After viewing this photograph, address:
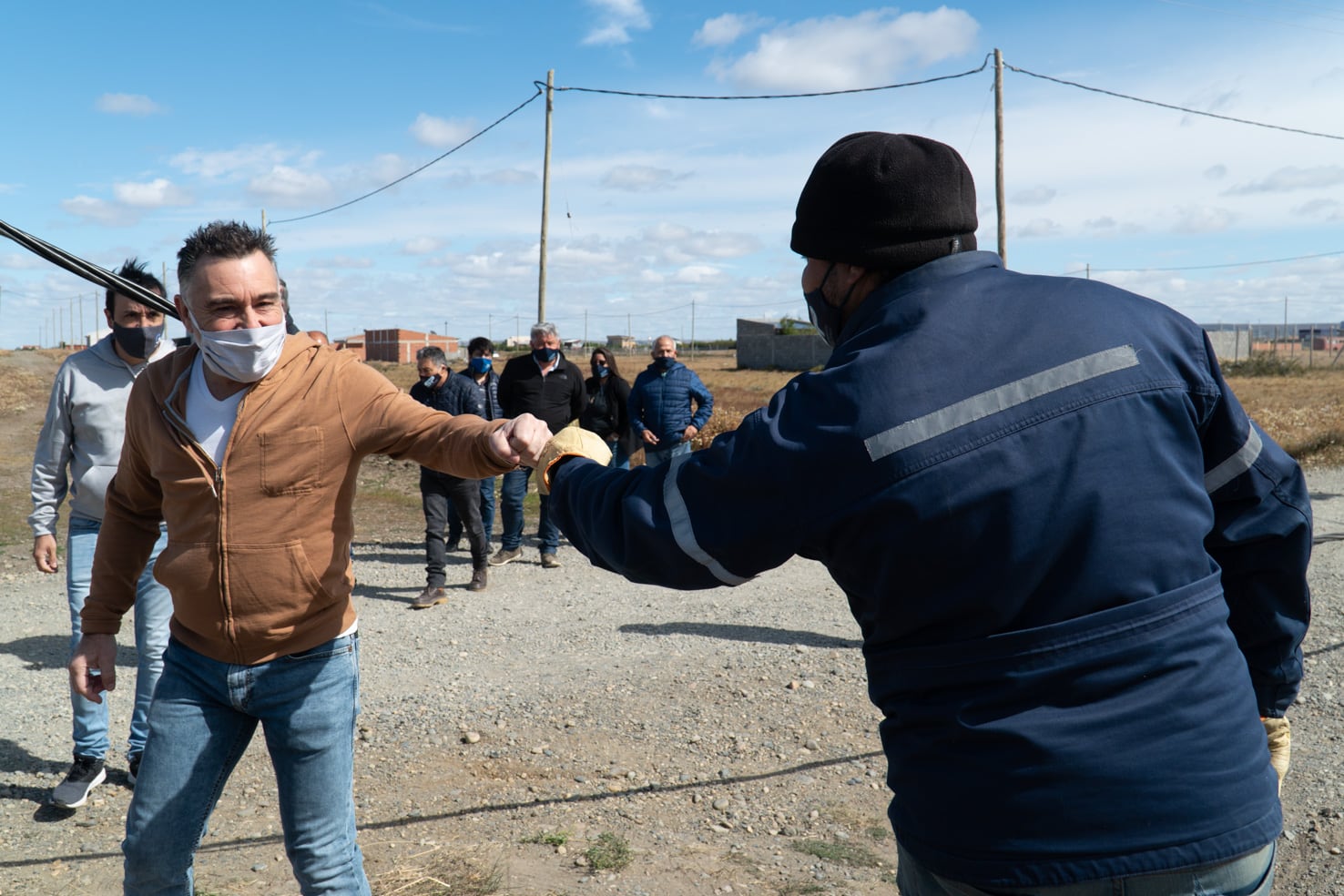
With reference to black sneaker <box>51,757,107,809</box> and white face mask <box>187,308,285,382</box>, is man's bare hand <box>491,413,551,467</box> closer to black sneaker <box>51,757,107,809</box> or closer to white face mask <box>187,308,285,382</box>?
white face mask <box>187,308,285,382</box>

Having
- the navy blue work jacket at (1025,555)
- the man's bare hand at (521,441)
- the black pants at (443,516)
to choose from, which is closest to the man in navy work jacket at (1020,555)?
the navy blue work jacket at (1025,555)

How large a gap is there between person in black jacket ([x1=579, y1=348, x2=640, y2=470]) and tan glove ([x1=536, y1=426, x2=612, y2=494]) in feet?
25.6

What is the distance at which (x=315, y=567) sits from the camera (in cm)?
257

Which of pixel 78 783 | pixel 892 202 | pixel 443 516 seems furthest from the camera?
pixel 443 516

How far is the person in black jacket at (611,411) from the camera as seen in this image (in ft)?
33.4

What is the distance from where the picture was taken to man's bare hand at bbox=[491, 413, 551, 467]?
8.14ft

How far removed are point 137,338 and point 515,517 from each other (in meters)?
5.20

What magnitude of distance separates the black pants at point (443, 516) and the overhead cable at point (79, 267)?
5258 mm

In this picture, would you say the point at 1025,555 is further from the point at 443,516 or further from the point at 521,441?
the point at 443,516

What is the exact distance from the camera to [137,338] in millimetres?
4438

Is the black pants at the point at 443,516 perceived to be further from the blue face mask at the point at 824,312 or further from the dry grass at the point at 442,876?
the blue face mask at the point at 824,312

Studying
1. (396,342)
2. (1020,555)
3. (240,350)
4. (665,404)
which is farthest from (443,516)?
(396,342)

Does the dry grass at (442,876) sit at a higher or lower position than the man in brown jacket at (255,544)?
lower

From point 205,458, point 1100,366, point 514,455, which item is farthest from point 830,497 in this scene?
point 205,458
